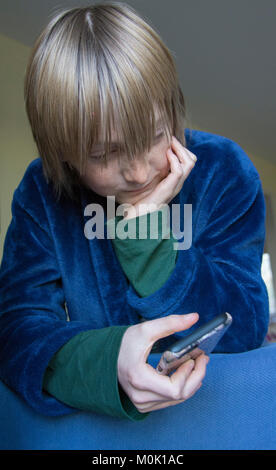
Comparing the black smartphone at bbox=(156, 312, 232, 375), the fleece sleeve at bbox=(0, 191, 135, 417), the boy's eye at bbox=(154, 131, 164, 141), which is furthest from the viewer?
the boy's eye at bbox=(154, 131, 164, 141)

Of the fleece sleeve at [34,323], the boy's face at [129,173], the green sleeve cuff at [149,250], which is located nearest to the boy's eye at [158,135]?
the boy's face at [129,173]

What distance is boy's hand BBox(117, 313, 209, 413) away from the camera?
48 cm

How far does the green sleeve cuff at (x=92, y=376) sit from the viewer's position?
21.0 inches

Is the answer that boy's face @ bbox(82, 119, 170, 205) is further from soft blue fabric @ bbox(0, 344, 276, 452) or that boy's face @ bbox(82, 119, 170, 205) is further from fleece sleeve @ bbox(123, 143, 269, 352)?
soft blue fabric @ bbox(0, 344, 276, 452)

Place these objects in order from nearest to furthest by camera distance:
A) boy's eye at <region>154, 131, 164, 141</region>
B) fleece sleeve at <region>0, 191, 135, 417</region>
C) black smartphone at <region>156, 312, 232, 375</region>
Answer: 1. black smartphone at <region>156, 312, 232, 375</region>
2. fleece sleeve at <region>0, 191, 135, 417</region>
3. boy's eye at <region>154, 131, 164, 141</region>

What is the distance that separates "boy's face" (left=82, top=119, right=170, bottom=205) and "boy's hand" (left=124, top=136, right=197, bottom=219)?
16 mm

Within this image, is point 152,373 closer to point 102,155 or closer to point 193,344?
point 193,344

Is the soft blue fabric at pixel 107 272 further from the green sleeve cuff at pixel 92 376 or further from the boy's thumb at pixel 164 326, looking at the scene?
the boy's thumb at pixel 164 326

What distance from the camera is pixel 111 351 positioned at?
0.54 meters

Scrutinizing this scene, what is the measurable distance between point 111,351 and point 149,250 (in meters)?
0.17

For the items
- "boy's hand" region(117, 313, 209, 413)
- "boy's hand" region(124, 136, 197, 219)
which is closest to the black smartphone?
"boy's hand" region(117, 313, 209, 413)
